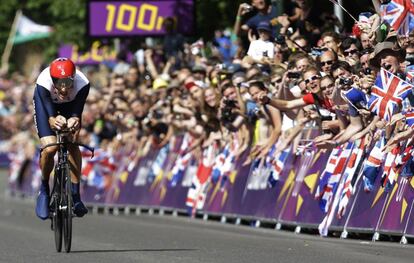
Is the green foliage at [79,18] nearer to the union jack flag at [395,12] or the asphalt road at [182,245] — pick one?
the asphalt road at [182,245]

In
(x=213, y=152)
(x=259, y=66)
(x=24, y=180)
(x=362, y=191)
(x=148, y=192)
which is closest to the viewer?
(x=362, y=191)

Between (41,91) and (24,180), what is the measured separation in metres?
22.2

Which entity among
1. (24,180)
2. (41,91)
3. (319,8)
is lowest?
(24,180)

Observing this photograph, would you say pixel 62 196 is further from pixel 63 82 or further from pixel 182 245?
pixel 182 245

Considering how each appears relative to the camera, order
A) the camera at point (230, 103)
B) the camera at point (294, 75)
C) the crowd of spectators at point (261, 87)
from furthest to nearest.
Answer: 1. the camera at point (230, 103)
2. the camera at point (294, 75)
3. the crowd of spectators at point (261, 87)

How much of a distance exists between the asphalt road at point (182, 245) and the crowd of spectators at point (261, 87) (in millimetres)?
1222

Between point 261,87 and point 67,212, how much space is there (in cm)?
490

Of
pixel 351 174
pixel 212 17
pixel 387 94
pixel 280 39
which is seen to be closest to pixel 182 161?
pixel 280 39

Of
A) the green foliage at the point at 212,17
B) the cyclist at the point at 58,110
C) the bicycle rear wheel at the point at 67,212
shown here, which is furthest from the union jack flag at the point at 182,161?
the bicycle rear wheel at the point at 67,212

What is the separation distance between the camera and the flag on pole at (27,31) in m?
47.3

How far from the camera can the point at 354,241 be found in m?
16.7

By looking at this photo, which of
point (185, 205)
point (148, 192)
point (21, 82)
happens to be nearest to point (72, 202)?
point (185, 205)

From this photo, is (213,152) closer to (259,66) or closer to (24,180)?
(259,66)

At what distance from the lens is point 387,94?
615 inches
